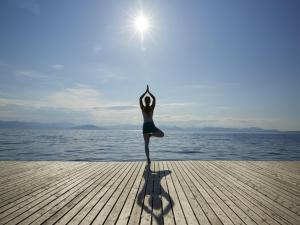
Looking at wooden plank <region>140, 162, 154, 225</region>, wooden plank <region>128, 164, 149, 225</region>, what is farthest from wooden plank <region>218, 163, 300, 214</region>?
wooden plank <region>128, 164, 149, 225</region>

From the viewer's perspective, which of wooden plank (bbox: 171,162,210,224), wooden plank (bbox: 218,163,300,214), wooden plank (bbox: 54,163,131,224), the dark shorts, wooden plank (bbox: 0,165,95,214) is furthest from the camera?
the dark shorts

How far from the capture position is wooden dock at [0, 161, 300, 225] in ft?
11.3

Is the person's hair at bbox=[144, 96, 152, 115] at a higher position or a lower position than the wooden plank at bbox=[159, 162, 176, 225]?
higher

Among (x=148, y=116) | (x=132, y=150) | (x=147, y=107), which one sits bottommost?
(x=132, y=150)

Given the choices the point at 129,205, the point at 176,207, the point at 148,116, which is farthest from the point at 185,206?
the point at 148,116

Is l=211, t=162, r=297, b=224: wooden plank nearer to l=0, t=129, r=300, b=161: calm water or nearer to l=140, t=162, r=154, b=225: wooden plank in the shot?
l=140, t=162, r=154, b=225: wooden plank

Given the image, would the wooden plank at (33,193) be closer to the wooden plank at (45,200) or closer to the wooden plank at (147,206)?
the wooden plank at (45,200)

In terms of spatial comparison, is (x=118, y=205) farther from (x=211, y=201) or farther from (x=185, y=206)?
(x=211, y=201)

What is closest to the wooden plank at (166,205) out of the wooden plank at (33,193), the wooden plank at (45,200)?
the wooden plank at (45,200)

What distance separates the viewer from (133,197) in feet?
14.7

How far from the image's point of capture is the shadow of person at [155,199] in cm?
365

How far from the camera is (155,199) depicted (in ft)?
14.3

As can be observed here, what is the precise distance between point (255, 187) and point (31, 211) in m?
4.71

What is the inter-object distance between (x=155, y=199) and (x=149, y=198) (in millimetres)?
128
